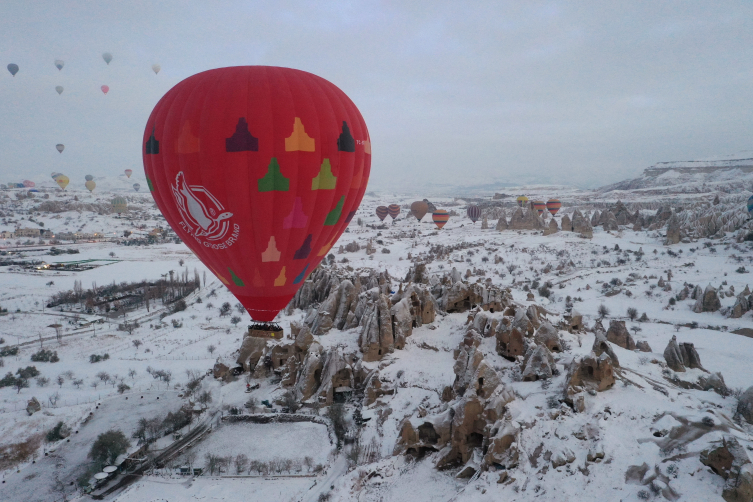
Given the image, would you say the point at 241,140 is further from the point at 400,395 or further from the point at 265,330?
the point at 400,395

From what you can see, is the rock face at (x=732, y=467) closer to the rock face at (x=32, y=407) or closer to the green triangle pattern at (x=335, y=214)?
the green triangle pattern at (x=335, y=214)

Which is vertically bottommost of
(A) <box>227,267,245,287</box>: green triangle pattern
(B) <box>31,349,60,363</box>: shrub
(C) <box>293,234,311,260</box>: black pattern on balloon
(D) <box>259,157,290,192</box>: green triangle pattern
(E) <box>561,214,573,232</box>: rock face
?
(B) <box>31,349,60,363</box>: shrub

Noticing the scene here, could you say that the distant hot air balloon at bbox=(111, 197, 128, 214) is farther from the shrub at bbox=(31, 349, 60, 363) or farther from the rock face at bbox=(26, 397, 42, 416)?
the rock face at bbox=(26, 397, 42, 416)

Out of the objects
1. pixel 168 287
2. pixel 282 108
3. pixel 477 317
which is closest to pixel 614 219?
pixel 477 317

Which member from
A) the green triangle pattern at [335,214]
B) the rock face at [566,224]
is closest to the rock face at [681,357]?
the green triangle pattern at [335,214]

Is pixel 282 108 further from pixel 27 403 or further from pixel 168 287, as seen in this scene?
pixel 168 287

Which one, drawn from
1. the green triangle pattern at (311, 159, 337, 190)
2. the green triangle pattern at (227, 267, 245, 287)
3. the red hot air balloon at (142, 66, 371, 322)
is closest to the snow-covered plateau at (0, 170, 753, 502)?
the green triangle pattern at (227, 267, 245, 287)
